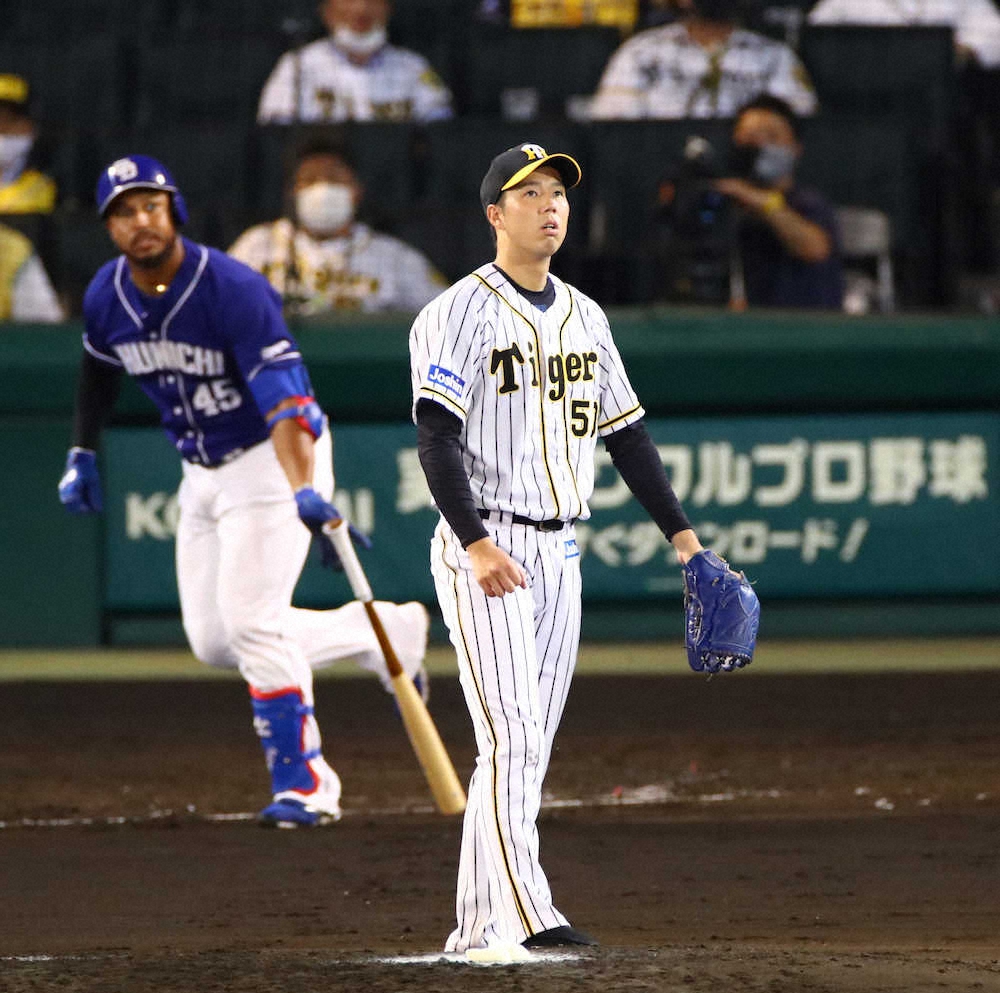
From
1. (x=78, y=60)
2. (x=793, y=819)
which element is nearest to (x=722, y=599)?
(x=793, y=819)

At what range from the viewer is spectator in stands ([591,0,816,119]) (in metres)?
10.2

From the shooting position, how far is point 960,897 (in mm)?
4855

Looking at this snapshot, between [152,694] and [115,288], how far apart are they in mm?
2958

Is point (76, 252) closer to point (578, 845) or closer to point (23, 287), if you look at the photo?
point (23, 287)

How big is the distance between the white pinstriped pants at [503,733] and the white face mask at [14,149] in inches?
270

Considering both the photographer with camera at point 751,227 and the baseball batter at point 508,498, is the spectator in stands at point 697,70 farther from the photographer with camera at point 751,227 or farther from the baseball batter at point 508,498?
the baseball batter at point 508,498

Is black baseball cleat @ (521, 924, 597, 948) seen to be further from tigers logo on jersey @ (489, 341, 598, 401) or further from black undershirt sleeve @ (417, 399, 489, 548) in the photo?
tigers logo on jersey @ (489, 341, 598, 401)

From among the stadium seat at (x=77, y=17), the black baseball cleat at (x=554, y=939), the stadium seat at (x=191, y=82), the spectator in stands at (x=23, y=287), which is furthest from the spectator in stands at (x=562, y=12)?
the black baseball cleat at (x=554, y=939)

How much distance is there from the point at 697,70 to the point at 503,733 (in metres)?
6.87

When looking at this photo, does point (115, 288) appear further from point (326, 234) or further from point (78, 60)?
point (78, 60)

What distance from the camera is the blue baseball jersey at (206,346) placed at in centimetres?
592

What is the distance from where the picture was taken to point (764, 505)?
9656mm

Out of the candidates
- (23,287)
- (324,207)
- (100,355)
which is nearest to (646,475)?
(100,355)

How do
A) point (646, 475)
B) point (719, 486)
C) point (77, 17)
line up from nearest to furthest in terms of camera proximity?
point (646, 475) → point (719, 486) → point (77, 17)
